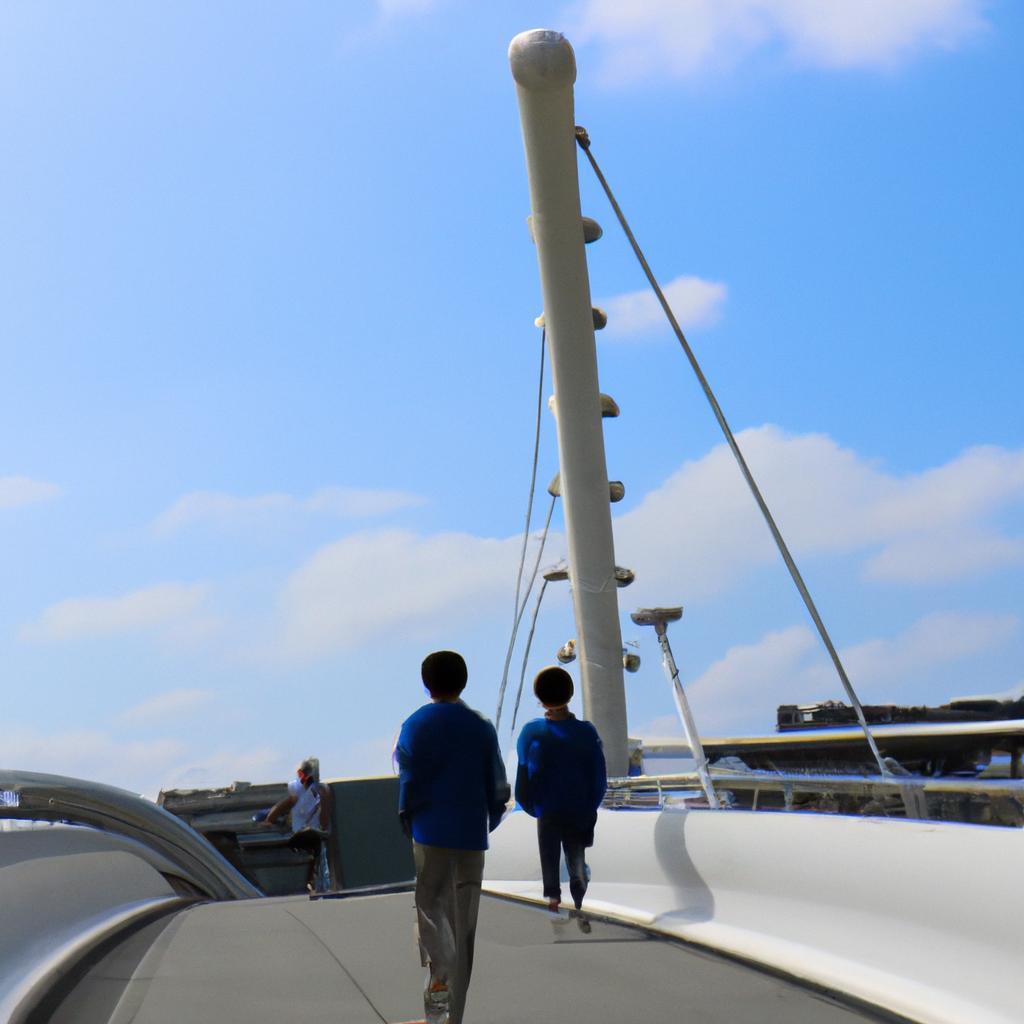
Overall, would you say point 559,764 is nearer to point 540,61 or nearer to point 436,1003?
point 436,1003

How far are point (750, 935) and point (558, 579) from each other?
8846 millimetres

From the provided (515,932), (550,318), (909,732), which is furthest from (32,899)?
(550,318)

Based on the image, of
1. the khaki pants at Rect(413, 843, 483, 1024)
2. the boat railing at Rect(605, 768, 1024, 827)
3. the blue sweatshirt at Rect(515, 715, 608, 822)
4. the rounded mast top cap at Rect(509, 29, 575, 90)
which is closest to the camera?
the khaki pants at Rect(413, 843, 483, 1024)

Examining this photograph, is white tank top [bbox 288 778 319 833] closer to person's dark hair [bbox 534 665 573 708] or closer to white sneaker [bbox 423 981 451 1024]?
person's dark hair [bbox 534 665 573 708]

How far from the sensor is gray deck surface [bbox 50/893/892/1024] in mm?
6930

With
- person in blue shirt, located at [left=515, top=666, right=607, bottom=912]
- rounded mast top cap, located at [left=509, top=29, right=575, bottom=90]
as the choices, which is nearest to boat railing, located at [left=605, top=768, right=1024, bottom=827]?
person in blue shirt, located at [left=515, top=666, right=607, bottom=912]

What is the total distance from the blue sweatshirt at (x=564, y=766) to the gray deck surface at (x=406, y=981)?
0.90 metres

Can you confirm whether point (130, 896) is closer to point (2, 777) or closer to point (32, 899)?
point (32, 899)

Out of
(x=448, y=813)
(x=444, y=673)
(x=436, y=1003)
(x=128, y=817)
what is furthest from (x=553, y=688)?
(x=128, y=817)

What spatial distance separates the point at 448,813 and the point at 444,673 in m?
0.71

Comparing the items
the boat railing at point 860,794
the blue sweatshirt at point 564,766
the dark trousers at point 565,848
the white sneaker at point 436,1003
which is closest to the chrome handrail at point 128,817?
the dark trousers at point 565,848

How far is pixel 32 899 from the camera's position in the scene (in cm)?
868

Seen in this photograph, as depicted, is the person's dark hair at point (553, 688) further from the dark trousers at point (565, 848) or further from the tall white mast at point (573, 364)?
the tall white mast at point (573, 364)

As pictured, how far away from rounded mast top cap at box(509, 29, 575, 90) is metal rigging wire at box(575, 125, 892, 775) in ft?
3.56
